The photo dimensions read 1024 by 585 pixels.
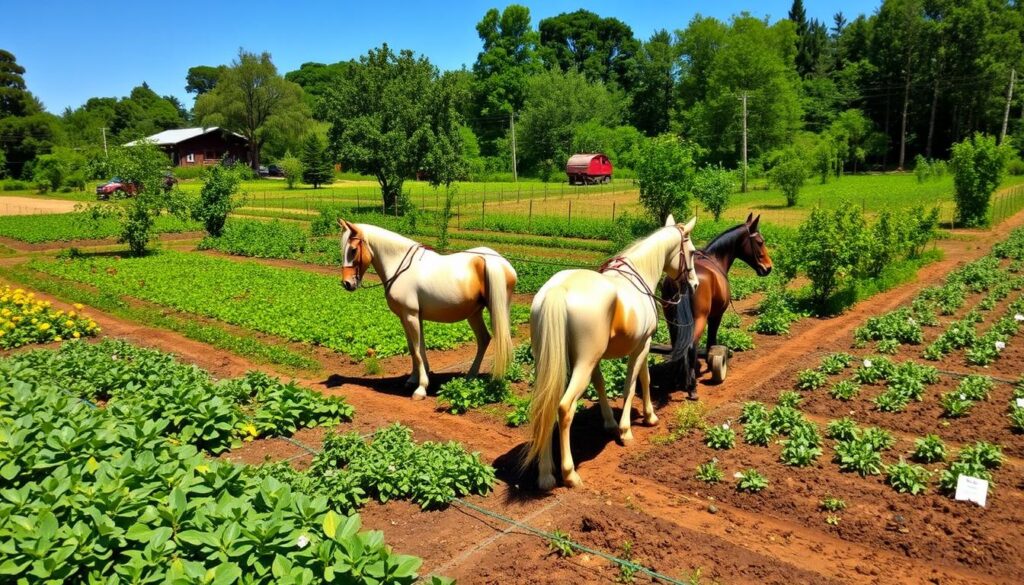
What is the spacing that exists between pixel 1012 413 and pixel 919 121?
69828mm

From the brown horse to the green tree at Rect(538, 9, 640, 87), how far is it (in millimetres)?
86324

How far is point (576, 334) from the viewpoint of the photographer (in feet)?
20.7

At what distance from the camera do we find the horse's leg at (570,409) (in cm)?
627

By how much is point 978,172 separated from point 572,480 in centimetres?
2805

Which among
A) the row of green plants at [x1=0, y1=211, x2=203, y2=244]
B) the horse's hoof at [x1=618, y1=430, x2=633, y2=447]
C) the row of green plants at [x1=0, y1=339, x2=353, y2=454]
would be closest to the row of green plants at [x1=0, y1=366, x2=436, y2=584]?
the row of green plants at [x1=0, y1=339, x2=353, y2=454]

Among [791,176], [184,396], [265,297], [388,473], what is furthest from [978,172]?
[184,396]

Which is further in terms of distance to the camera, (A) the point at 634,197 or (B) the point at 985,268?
(A) the point at 634,197

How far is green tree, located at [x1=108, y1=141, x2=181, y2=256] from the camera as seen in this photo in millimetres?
22719

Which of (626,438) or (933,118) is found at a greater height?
(933,118)

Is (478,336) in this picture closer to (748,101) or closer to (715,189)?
(715,189)

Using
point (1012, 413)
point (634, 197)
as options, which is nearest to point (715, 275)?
point (1012, 413)

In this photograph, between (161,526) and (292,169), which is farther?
(292,169)

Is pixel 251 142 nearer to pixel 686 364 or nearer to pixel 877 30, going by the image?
pixel 877 30

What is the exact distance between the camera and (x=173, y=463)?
17.2 ft
